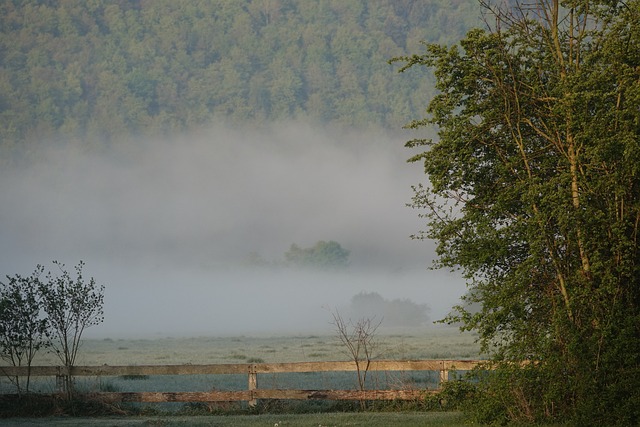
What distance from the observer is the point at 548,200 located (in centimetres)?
1653

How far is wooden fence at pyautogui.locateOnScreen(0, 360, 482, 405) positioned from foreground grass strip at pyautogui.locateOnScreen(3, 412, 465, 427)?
777 millimetres

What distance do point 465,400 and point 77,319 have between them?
11.0 m

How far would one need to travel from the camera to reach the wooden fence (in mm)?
20625

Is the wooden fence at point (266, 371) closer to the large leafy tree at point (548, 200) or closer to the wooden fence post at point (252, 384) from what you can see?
the wooden fence post at point (252, 384)

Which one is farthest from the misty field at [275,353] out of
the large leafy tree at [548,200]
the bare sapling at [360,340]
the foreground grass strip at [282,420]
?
the large leafy tree at [548,200]

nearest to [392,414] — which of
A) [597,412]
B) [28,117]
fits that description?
[597,412]

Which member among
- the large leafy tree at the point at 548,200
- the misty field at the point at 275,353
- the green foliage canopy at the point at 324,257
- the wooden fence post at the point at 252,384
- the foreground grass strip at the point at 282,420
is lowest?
the foreground grass strip at the point at 282,420

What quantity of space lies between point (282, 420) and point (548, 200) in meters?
7.33

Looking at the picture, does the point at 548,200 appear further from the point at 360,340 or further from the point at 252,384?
the point at 252,384

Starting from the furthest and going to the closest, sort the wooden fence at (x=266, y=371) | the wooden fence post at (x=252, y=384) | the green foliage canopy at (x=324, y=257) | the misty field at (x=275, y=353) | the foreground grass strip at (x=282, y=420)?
the green foliage canopy at (x=324, y=257) < the misty field at (x=275, y=353) < the wooden fence post at (x=252, y=384) < the wooden fence at (x=266, y=371) < the foreground grass strip at (x=282, y=420)

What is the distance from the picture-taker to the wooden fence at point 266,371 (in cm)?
2062

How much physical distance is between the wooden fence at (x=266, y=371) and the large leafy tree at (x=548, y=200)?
324 centimetres

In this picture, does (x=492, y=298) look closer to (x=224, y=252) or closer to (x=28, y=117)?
(x=224, y=252)

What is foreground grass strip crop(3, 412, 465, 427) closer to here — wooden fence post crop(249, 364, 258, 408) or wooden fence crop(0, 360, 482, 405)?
wooden fence crop(0, 360, 482, 405)
